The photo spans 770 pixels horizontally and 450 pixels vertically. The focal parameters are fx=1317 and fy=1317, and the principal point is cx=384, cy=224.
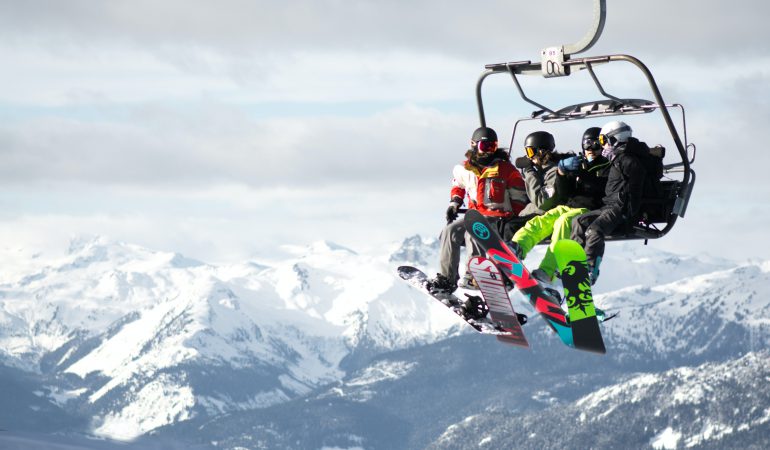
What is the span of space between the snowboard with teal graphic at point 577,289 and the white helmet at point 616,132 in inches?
78.6

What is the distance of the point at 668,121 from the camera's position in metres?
20.7

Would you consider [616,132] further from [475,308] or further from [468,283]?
[475,308]

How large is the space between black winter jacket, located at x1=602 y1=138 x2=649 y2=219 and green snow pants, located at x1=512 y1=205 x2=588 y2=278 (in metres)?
0.78

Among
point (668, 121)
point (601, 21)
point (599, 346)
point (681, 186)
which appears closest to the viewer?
point (601, 21)

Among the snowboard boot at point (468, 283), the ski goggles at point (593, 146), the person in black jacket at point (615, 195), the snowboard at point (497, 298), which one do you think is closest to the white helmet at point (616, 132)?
the person in black jacket at point (615, 195)

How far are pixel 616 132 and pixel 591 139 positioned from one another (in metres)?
0.60

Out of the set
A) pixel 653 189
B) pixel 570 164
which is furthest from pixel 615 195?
pixel 653 189

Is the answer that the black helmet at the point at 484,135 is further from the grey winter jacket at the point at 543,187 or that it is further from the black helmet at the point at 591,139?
the black helmet at the point at 591,139

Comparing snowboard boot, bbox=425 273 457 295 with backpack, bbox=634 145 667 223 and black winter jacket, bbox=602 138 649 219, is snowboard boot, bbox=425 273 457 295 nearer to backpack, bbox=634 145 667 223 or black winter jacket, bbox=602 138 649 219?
black winter jacket, bbox=602 138 649 219

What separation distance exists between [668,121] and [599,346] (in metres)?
3.89

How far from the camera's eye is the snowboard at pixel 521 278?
802 inches

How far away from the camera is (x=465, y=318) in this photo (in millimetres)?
22766

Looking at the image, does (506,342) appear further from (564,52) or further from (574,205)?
(564,52)

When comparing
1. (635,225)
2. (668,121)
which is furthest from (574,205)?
(668,121)
